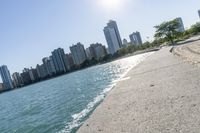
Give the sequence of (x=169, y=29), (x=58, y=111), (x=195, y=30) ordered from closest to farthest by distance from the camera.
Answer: (x=58, y=111), (x=169, y=29), (x=195, y=30)

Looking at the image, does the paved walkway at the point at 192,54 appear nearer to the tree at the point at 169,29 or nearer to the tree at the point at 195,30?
the tree at the point at 169,29

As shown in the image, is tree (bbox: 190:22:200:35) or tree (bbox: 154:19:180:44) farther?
tree (bbox: 190:22:200:35)

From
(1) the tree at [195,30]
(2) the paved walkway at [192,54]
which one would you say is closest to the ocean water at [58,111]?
(2) the paved walkway at [192,54]

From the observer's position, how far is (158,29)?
13788cm

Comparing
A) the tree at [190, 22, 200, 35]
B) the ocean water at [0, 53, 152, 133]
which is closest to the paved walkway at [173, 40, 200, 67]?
the ocean water at [0, 53, 152, 133]

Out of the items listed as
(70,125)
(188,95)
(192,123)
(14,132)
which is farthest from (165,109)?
(14,132)

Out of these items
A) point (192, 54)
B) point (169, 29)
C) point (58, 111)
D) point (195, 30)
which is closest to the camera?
point (58, 111)

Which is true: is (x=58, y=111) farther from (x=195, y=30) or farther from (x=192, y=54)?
(x=195, y=30)

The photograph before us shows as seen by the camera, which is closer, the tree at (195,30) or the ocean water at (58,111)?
the ocean water at (58,111)

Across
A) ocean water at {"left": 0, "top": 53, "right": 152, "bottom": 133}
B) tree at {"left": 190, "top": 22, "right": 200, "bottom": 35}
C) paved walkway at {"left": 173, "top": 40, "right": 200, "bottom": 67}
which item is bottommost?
ocean water at {"left": 0, "top": 53, "right": 152, "bottom": 133}

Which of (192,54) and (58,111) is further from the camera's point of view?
(192,54)

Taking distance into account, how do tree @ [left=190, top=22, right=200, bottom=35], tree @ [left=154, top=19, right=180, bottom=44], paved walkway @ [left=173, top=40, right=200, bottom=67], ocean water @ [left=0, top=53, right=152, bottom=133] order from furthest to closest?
tree @ [left=190, top=22, right=200, bottom=35], tree @ [left=154, top=19, right=180, bottom=44], paved walkway @ [left=173, top=40, right=200, bottom=67], ocean water @ [left=0, top=53, right=152, bottom=133]

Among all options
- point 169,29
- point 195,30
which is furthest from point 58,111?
point 195,30

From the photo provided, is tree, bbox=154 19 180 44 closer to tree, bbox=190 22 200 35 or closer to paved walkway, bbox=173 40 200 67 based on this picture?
tree, bbox=190 22 200 35
